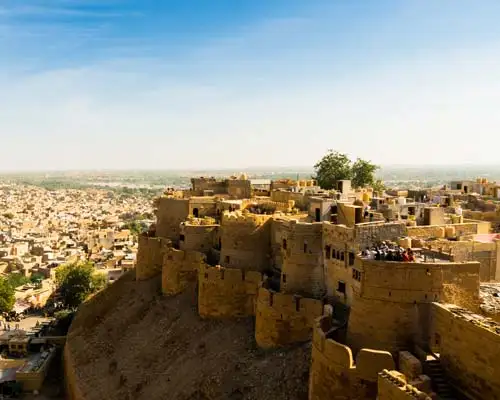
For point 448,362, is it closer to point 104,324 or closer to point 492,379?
point 492,379

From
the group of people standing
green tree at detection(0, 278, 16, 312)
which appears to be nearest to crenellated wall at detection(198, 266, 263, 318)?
the group of people standing

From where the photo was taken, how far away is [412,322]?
666 inches

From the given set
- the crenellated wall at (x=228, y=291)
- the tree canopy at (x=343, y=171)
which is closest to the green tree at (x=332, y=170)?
the tree canopy at (x=343, y=171)

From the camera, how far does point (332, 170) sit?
5619cm

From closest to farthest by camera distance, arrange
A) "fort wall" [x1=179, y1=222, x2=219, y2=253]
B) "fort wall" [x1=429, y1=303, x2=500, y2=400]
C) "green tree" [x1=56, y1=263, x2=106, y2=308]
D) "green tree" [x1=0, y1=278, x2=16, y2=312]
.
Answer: "fort wall" [x1=429, y1=303, x2=500, y2=400] < "fort wall" [x1=179, y1=222, x2=219, y2=253] < "green tree" [x1=56, y1=263, x2=106, y2=308] < "green tree" [x1=0, y1=278, x2=16, y2=312]

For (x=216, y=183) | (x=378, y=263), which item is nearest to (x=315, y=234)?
(x=378, y=263)

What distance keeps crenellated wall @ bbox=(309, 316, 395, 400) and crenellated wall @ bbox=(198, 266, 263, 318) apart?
29.8 feet

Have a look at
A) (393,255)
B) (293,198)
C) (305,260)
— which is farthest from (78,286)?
(393,255)

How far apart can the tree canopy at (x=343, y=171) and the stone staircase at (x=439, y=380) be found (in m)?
40.0

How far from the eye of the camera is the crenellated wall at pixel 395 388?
13.5m

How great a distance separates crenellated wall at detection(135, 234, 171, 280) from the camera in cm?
3612

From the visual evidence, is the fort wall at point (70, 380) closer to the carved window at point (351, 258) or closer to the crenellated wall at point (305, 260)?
the crenellated wall at point (305, 260)

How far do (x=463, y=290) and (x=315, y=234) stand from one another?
27.0ft

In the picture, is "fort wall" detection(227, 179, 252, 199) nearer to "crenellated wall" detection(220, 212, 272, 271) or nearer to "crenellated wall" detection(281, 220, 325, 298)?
"crenellated wall" detection(220, 212, 272, 271)
